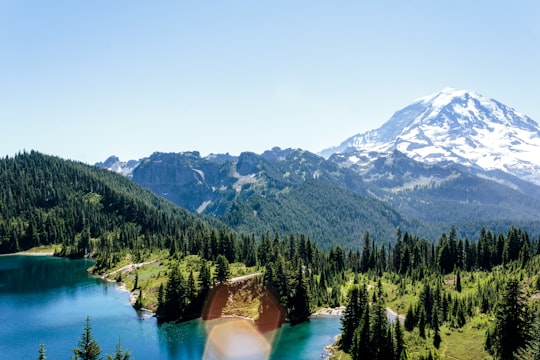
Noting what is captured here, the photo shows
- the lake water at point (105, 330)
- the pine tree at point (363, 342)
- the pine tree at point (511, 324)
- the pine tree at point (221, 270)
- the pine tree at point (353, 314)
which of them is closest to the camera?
the pine tree at point (511, 324)

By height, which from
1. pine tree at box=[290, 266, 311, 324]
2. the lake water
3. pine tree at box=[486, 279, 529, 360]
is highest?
pine tree at box=[486, 279, 529, 360]

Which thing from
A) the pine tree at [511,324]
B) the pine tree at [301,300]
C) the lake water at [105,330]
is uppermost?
the pine tree at [511,324]

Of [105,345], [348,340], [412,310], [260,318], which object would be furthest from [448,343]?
[105,345]

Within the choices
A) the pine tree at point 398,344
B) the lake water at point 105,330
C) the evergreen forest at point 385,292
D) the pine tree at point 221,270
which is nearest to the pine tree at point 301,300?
the evergreen forest at point 385,292

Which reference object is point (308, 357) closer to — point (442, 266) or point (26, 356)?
point (26, 356)

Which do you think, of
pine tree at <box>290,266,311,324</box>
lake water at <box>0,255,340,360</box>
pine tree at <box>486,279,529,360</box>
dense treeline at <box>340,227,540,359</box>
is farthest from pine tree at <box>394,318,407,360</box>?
pine tree at <box>290,266,311,324</box>

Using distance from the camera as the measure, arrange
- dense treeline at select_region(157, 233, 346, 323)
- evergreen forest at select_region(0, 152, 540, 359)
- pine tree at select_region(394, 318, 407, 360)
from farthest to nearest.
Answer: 1. dense treeline at select_region(157, 233, 346, 323)
2. evergreen forest at select_region(0, 152, 540, 359)
3. pine tree at select_region(394, 318, 407, 360)

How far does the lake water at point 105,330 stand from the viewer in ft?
363

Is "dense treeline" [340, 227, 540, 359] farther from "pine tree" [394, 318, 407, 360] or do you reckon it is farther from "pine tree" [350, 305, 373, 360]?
"pine tree" [394, 318, 407, 360]

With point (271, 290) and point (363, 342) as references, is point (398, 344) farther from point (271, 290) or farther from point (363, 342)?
point (271, 290)

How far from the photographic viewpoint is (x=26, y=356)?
104 m

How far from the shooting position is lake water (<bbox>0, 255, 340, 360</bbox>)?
110500mm

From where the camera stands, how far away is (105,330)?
410 feet

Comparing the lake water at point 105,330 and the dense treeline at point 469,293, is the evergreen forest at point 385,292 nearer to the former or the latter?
the dense treeline at point 469,293
